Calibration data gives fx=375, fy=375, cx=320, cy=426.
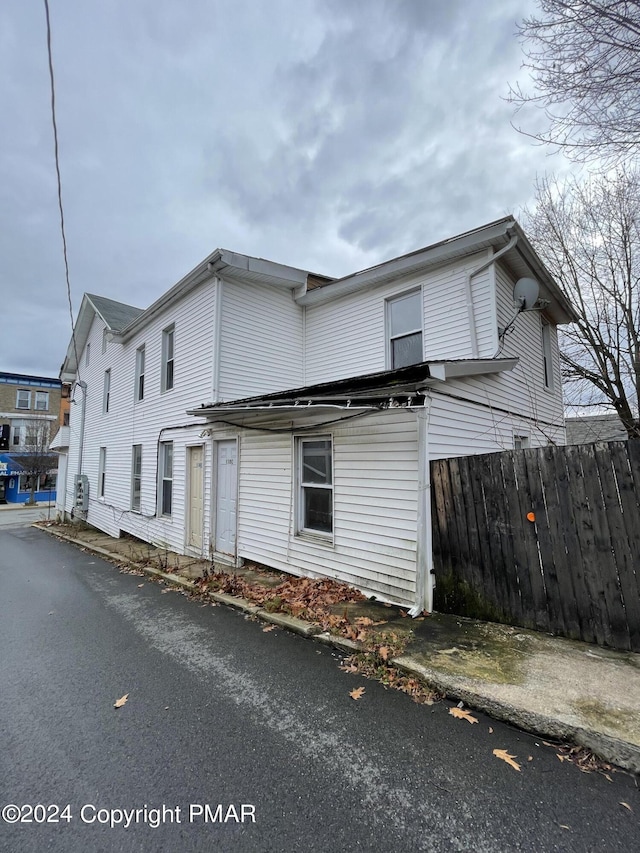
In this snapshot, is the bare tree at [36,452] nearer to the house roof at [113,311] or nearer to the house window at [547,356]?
the house roof at [113,311]

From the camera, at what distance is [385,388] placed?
498 centimetres

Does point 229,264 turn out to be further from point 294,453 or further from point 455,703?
point 455,703

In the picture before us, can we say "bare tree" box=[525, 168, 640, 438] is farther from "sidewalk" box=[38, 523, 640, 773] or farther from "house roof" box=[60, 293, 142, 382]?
"house roof" box=[60, 293, 142, 382]

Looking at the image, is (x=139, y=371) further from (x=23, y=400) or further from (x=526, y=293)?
(x=23, y=400)

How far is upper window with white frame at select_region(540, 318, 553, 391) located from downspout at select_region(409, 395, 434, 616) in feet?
21.3

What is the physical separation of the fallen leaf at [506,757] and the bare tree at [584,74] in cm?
681

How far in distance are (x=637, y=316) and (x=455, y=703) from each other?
44.8 feet

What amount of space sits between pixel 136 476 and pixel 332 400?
8680 millimetres

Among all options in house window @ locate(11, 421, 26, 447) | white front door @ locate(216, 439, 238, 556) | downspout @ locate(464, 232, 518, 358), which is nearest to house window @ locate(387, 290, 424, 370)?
downspout @ locate(464, 232, 518, 358)

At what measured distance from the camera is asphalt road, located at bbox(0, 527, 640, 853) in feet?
6.53

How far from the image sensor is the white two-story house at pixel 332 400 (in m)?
5.18

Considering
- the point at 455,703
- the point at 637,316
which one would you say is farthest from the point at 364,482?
the point at 637,316

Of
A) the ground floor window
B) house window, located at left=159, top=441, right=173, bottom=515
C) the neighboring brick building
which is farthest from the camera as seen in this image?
the ground floor window

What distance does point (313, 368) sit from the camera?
9797mm
